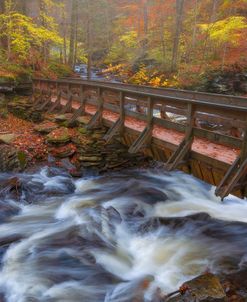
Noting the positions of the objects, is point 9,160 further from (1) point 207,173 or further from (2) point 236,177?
(2) point 236,177

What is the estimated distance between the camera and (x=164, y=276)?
656 cm

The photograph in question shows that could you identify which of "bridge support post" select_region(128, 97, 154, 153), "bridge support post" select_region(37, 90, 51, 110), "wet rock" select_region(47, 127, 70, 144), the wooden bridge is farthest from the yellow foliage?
"bridge support post" select_region(128, 97, 154, 153)

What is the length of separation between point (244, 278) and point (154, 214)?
10.9 feet

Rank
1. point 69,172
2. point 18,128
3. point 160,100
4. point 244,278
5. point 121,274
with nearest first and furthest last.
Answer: point 244,278 < point 121,274 < point 160,100 < point 69,172 < point 18,128

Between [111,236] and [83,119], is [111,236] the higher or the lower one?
the lower one

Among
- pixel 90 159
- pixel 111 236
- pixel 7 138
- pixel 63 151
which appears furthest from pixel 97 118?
pixel 111 236

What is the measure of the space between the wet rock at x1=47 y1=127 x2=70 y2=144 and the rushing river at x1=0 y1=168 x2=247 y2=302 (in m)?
1.26

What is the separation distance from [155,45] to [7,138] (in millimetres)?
23415

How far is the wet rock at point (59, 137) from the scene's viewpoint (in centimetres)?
1211

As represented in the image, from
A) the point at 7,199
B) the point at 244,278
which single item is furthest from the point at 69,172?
the point at 244,278

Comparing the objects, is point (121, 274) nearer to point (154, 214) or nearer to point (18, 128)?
point (154, 214)

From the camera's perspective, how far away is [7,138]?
41.0 feet

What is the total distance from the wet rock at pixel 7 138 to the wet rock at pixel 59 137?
1.37 metres

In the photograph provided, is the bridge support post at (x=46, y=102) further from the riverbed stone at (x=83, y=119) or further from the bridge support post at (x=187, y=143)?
the bridge support post at (x=187, y=143)
